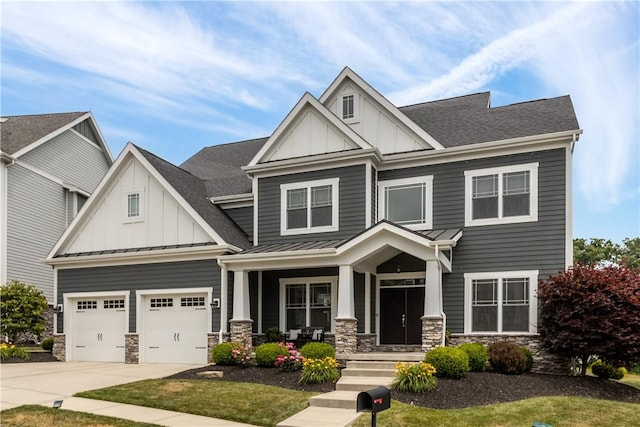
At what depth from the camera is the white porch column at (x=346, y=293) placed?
1561cm

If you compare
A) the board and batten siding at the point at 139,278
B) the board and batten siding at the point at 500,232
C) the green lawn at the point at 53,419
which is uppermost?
the board and batten siding at the point at 500,232

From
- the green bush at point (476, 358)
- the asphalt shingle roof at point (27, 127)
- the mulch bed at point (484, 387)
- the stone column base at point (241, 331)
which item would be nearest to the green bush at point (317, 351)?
the mulch bed at point (484, 387)

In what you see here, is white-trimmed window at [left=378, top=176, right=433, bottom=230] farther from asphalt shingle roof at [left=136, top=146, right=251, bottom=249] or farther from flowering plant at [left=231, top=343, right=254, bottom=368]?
flowering plant at [left=231, top=343, right=254, bottom=368]

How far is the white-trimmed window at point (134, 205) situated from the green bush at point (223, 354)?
18.4 ft

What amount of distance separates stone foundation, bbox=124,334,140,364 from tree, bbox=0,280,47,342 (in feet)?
18.0

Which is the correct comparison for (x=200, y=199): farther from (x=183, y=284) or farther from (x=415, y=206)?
(x=415, y=206)

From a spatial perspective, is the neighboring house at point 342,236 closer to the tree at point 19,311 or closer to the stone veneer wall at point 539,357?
the stone veneer wall at point 539,357

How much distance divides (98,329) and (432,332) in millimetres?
11022

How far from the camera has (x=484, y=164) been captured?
16.5 m

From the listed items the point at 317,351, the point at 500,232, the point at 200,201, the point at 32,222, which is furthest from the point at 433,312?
the point at 32,222

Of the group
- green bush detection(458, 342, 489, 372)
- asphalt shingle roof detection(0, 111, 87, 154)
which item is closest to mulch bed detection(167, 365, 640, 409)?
green bush detection(458, 342, 489, 372)

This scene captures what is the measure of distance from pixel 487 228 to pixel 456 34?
5.39 meters

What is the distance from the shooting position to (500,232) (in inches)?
633

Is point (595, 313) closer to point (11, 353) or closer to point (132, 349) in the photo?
point (132, 349)
